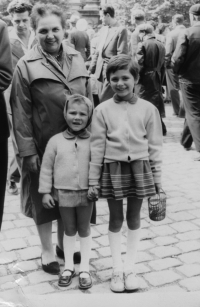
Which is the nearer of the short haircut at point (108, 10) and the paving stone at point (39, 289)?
the paving stone at point (39, 289)

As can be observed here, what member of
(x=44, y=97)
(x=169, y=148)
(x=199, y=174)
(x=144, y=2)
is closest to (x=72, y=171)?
(x=44, y=97)

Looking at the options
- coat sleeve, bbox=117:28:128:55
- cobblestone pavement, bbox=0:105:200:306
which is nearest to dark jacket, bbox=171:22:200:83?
coat sleeve, bbox=117:28:128:55

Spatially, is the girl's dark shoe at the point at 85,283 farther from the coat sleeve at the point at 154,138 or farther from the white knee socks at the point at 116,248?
the coat sleeve at the point at 154,138

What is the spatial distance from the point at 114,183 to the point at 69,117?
0.55 m

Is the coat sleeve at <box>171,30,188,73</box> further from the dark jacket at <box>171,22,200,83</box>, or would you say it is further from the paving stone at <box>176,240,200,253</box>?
the paving stone at <box>176,240,200,253</box>

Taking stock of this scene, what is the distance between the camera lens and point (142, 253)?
389 centimetres

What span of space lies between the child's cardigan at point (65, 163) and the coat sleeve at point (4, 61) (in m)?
0.51

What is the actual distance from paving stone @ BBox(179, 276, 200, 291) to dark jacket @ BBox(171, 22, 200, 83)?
3.99 meters

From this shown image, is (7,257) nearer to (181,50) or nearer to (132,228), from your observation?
(132,228)

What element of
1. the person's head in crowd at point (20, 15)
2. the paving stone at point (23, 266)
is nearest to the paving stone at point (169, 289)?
the paving stone at point (23, 266)

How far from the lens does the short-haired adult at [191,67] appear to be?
674 cm

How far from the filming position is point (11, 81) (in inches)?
128

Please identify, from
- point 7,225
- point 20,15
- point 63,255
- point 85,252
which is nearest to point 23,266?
point 63,255

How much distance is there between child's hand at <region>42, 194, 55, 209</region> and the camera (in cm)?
329
